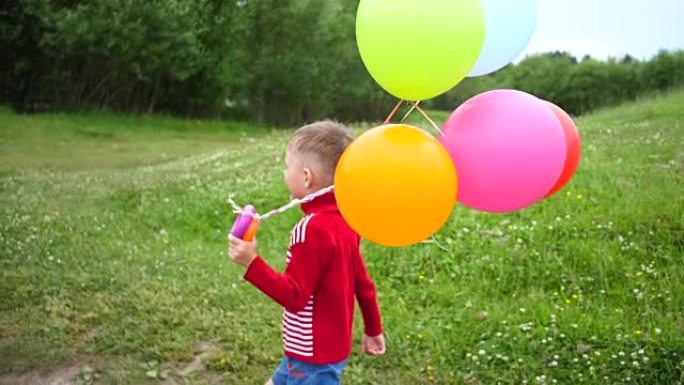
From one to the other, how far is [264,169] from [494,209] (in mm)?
7116

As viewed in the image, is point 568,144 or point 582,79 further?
point 582,79

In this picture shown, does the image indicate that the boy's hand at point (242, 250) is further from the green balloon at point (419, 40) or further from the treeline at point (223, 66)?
the treeline at point (223, 66)

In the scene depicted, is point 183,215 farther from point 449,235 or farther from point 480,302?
point 480,302

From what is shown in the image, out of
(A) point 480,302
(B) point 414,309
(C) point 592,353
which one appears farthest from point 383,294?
(C) point 592,353

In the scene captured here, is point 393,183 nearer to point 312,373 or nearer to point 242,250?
point 242,250

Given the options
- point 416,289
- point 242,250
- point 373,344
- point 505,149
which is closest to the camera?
point 242,250

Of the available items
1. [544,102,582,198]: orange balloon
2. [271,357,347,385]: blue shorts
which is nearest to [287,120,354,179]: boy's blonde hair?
[271,357,347,385]: blue shorts

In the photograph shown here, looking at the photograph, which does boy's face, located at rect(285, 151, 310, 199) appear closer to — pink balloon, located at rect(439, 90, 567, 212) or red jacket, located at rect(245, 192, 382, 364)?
red jacket, located at rect(245, 192, 382, 364)

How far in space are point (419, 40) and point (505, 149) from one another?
0.48m

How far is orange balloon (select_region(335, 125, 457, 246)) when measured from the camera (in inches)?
91.9

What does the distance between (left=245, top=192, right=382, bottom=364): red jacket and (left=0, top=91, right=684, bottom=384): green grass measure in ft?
5.07

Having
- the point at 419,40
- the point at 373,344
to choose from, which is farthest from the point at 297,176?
the point at 373,344

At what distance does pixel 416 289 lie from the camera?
5.16 m

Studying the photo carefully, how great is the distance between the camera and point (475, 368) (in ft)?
13.6
